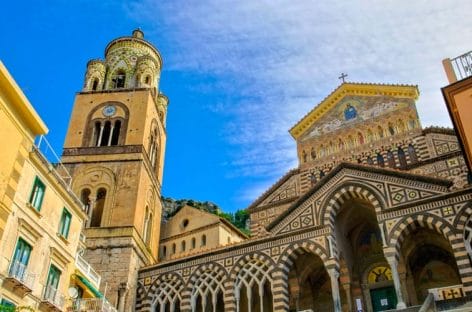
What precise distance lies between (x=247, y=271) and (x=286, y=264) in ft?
6.02

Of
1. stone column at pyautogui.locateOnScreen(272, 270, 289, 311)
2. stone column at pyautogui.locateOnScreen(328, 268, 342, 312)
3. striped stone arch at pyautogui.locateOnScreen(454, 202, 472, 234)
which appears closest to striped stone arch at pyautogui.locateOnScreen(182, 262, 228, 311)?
stone column at pyautogui.locateOnScreen(272, 270, 289, 311)

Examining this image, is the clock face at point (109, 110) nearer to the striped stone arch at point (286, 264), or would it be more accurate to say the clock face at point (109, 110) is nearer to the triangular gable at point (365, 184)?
the triangular gable at point (365, 184)

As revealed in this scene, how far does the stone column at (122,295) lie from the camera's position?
2155cm

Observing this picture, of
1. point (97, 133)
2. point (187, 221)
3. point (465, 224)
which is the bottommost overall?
point (465, 224)

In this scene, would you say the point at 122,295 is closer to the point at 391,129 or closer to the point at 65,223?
the point at 65,223

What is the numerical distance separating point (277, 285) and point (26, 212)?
10044 mm

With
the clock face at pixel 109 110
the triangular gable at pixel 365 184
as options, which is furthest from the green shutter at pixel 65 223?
the clock face at pixel 109 110

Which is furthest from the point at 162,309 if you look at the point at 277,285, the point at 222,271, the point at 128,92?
the point at 128,92


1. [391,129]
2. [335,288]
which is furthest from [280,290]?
[391,129]

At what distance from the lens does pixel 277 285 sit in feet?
63.7

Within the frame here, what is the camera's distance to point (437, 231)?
58.6 feet

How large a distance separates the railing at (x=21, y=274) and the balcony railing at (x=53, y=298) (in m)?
0.84

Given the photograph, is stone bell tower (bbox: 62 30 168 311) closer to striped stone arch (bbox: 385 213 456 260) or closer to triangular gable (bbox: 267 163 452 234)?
triangular gable (bbox: 267 163 452 234)

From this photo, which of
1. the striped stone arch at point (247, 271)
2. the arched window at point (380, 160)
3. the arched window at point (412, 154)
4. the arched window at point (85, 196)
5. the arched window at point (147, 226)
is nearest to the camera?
the striped stone arch at point (247, 271)
